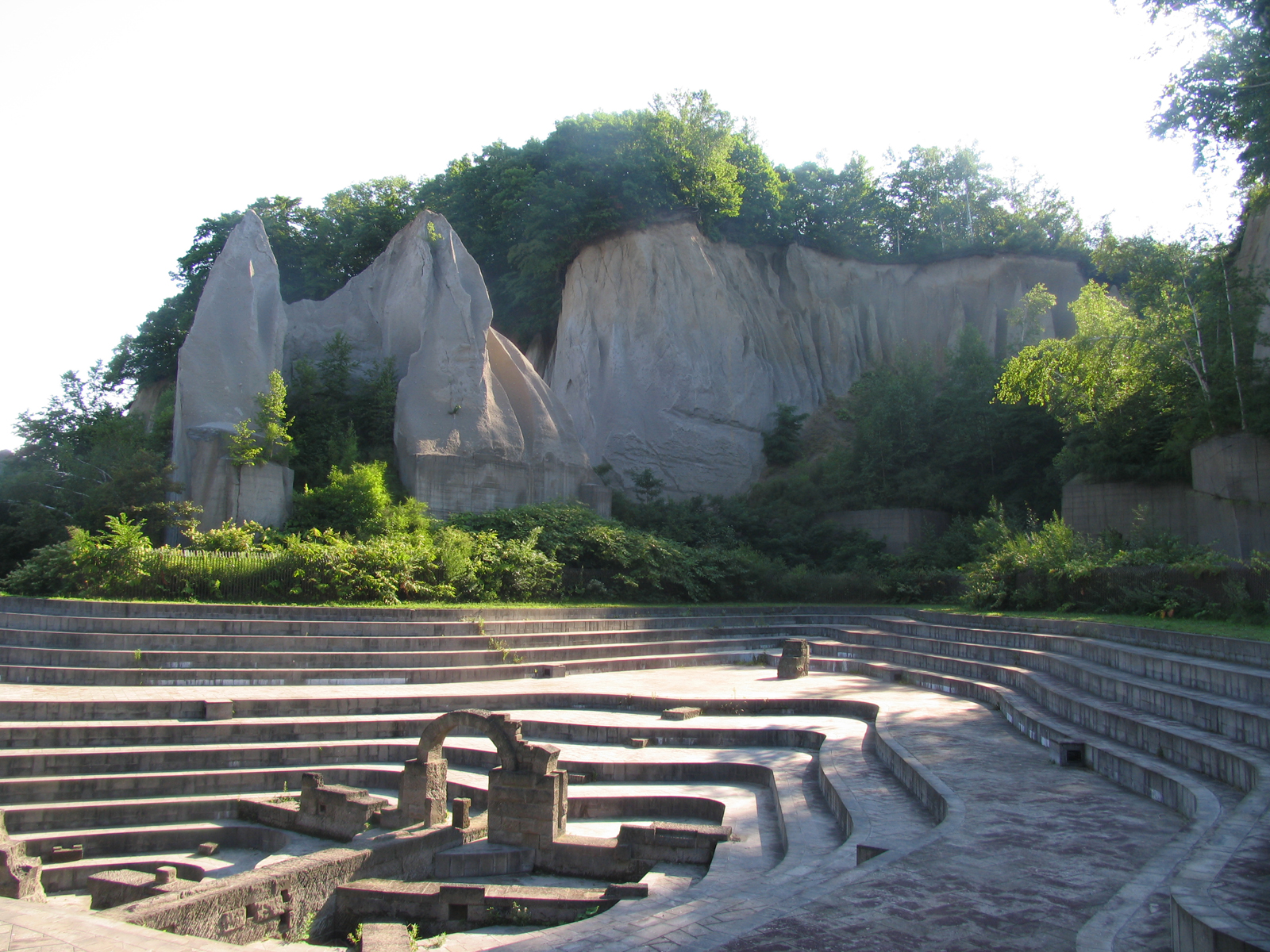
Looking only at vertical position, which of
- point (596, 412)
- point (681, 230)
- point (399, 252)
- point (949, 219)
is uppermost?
point (949, 219)


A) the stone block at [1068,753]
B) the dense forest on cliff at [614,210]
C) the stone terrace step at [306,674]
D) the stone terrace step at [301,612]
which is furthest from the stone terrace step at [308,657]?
the dense forest on cliff at [614,210]

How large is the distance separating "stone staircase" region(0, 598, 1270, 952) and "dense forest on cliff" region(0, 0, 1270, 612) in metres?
2.90

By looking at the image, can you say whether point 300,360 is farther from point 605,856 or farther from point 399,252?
point 605,856

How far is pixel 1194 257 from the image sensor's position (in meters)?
20.6

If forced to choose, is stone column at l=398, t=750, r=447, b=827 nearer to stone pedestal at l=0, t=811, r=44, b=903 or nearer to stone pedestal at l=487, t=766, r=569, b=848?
stone pedestal at l=487, t=766, r=569, b=848

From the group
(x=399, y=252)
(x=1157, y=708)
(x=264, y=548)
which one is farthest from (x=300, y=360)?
(x=1157, y=708)

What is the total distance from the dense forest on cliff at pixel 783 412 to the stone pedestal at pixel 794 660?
6.40 meters

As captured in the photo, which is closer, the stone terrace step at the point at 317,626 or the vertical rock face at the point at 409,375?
the stone terrace step at the point at 317,626

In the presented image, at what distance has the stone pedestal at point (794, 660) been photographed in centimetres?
1473

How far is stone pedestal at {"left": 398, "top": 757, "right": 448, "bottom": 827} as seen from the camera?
795cm

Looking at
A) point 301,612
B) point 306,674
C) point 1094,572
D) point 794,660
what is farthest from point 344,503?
point 1094,572

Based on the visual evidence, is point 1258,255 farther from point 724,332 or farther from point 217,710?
point 217,710

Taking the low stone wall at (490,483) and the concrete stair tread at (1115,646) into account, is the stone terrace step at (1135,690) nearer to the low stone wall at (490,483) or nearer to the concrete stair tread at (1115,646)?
the concrete stair tread at (1115,646)

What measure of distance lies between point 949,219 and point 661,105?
1541 centimetres
